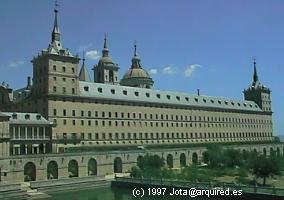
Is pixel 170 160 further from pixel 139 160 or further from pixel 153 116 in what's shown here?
pixel 153 116

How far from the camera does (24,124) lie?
218 ft

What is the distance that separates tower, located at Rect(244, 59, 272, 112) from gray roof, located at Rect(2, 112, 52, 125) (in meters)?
74.1

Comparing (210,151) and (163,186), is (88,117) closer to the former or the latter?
(210,151)

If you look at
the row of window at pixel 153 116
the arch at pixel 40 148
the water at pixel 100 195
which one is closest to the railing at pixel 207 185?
the water at pixel 100 195

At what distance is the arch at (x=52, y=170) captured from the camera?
202 ft

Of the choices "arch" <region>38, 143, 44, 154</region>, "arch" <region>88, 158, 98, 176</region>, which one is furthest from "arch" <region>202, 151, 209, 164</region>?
"arch" <region>38, 143, 44, 154</region>

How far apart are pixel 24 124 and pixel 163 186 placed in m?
25.3

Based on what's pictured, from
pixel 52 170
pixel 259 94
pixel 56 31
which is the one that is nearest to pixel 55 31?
pixel 56 31

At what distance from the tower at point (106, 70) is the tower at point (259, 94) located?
41858 mm

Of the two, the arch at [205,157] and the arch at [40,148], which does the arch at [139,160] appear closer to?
the arch at [205,157]

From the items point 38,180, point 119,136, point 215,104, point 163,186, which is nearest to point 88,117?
point 119,136

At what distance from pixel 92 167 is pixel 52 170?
7.60m

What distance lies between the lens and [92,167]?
68250 mm

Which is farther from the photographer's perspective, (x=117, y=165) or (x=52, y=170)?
(x=117, y=165)
